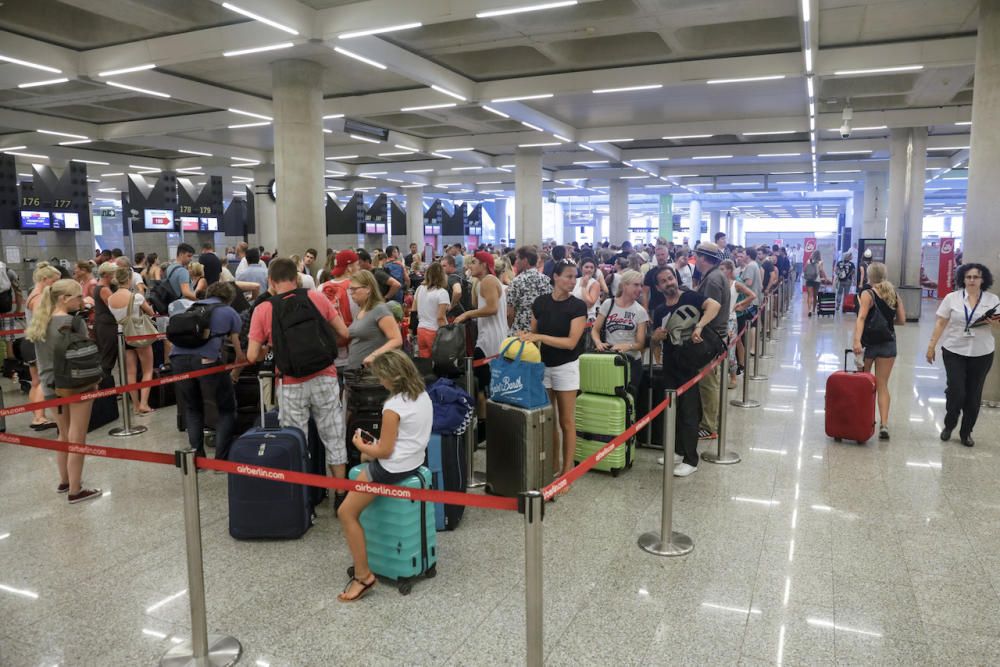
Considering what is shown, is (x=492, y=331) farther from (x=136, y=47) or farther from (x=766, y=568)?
(x=136, y=47)

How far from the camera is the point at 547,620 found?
345 centimetres

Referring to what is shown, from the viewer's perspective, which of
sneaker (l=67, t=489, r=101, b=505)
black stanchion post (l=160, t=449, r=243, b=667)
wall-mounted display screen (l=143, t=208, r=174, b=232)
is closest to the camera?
black stanchion post (l=160, t=449, r=243, b=667)

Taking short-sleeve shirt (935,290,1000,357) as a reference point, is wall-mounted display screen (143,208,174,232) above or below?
above

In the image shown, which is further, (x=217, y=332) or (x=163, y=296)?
(x=163, y=296)

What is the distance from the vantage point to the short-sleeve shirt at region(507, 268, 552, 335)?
20.3ft

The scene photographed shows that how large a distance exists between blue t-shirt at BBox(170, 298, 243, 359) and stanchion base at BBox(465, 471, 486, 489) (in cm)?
228

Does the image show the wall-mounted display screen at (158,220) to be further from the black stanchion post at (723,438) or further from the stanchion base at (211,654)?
the stanchion base at (211,654)

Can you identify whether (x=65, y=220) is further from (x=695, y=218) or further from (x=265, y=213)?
(x=695, y=218)

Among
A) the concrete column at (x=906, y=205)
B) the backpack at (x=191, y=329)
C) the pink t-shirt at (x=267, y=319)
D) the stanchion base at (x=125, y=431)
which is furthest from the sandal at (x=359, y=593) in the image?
the concrete column at (x=906, y=205)

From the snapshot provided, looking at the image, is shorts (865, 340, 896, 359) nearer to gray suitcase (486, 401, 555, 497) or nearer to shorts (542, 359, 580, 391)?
shorts (542, 359, 580, 391)

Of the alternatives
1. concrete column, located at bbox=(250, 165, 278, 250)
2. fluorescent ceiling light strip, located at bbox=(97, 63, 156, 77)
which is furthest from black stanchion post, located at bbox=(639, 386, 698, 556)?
concrete column, located at bbox=(250, 165, 278, 250)

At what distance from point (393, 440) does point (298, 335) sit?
4.07 feet

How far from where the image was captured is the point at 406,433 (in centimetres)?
355

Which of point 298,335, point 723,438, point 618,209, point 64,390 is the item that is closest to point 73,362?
point 64,390
